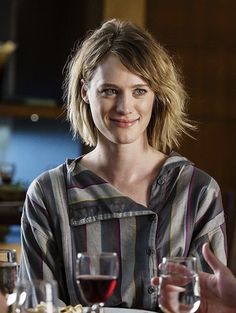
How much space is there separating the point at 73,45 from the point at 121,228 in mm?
3114

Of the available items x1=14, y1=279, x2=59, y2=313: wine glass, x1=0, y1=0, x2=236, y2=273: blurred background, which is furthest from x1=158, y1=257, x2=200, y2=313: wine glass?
x1=0, y1=0, x2=236, y2=273: blurred background

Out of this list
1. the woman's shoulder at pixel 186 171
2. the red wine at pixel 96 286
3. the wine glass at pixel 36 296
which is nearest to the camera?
the wine glass at pixel 36 296

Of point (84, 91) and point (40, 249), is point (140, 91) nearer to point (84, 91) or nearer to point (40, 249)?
point (84, 91)

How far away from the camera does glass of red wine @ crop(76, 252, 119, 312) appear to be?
1767 mm

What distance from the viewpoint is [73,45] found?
5.46 metres

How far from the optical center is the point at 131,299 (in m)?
2.39

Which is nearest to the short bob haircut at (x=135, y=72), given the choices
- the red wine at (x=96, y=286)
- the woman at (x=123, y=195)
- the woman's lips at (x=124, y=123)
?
the woman at (x=123, y=195)

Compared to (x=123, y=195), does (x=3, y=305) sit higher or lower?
lower

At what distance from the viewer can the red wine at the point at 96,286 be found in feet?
5.79

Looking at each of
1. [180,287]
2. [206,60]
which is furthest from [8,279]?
[206,60]

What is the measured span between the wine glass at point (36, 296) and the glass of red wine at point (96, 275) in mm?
150

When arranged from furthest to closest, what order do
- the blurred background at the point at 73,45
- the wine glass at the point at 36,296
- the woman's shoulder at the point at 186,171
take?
the blurred background at the point at 73,45
the woman's shoulder at the point at 186,171
the wine glass at the point at 36,296

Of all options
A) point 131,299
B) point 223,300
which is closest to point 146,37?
point 131,299

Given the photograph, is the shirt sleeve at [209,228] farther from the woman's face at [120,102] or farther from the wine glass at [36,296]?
the wine glass at [36,296]
